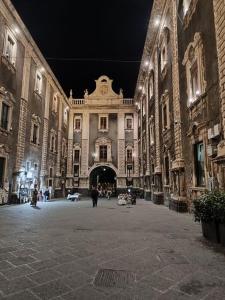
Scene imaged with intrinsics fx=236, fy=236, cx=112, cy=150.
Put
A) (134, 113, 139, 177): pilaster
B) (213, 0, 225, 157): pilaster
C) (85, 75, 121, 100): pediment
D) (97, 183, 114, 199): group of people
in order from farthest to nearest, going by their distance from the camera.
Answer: (85, 75, 121, 100): pediment, (134, 113, 139, 177): pilaster, (97, 183, 114, 199): group of people, (213, 0, 225, 157): pilaster

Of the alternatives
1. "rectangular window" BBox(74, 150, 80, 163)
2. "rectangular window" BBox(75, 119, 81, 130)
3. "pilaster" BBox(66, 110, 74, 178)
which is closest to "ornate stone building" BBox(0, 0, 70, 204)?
"pilaster" BBox(66, 110, 74, 178)

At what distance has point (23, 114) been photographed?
20172 millimetres

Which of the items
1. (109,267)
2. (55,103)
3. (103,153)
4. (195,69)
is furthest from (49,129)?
(109,267)

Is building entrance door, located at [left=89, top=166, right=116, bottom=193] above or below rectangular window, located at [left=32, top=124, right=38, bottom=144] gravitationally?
below

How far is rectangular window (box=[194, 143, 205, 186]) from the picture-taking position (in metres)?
11.1

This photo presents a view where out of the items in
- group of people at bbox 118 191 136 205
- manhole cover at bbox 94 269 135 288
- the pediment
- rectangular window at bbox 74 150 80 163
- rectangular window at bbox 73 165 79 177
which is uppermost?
the pediment

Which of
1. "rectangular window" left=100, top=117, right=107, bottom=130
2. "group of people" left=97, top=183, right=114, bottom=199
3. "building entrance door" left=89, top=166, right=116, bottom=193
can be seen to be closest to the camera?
"group of people" left=97, top=183, right=114, bottom=199

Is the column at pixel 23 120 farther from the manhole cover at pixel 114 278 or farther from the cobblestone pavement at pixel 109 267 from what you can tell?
the manhole cover at pixel 114 278

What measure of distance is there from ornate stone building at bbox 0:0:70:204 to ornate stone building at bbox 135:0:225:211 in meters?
11.2

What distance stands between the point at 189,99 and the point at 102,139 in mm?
23781

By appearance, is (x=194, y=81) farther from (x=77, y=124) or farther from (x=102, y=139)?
(x=77, y=124)

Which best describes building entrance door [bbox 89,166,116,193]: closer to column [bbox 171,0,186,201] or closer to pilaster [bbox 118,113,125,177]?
pilaster [bbox 118,113,125,177]

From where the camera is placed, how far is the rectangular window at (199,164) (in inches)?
437

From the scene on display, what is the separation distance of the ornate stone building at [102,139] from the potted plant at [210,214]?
27.4 meters
